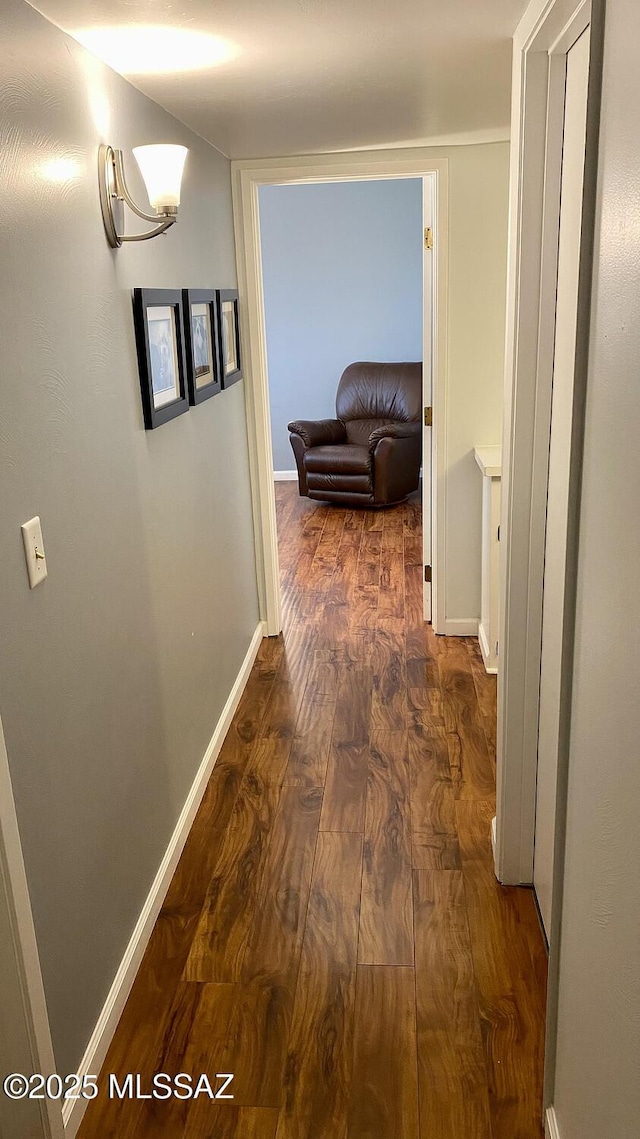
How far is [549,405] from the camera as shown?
80.8 inches

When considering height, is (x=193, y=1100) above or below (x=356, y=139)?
below

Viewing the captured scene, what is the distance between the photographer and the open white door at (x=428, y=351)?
387cm

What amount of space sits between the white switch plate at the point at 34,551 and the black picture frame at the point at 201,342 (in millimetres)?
1248

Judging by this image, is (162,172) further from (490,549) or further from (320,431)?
(320,431)

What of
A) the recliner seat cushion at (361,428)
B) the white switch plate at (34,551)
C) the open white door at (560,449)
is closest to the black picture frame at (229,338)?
the open white door at (560,449)

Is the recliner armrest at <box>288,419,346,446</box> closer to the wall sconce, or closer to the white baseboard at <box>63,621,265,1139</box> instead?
the white baseboard at <box>63,621,265,1139</box>

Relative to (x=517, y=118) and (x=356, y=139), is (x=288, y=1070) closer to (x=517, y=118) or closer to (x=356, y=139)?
(x=517, y=118)

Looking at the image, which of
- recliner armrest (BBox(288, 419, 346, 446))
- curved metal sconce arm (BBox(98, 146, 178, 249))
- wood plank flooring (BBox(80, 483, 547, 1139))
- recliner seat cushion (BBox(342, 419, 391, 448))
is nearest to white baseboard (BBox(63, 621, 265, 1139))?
wood plank flooring (BBox(80, 483, 547, 1139))

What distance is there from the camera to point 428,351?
3963 mm

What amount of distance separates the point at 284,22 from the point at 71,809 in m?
1.66

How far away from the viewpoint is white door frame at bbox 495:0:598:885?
6.23ft

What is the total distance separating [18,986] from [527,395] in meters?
1.61

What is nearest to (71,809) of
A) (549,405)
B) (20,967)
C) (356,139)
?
(20,967)

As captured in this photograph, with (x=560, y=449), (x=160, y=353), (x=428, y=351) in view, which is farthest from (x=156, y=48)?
(x=428, y=351)
